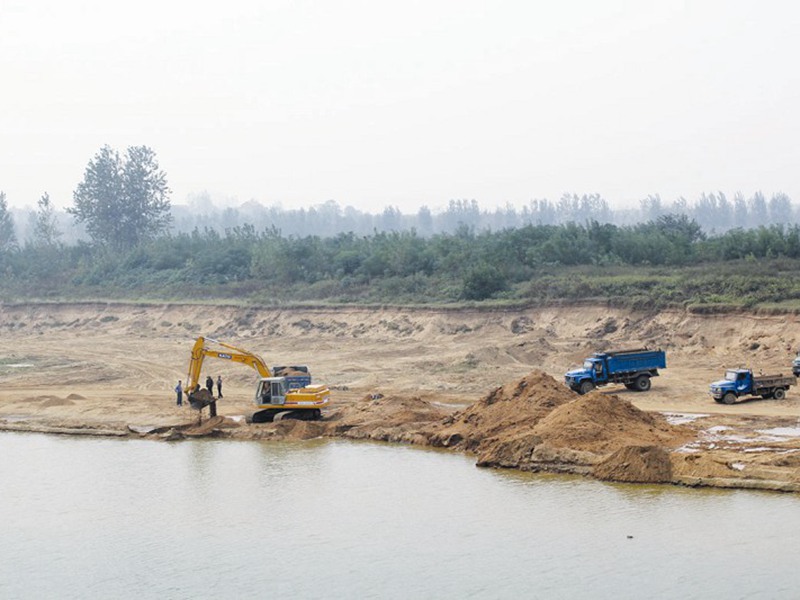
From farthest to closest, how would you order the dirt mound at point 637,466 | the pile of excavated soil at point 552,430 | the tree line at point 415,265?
1. the tree line at point 415,265
2. the pile of excavated soil at point 552,430
3. the dirt mound at point 637,466

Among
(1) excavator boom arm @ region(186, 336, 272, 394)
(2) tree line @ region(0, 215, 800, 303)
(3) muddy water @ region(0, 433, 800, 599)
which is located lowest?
(3) muddy water @ region(0, 433, 800, 599)

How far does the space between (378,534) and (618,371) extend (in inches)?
705

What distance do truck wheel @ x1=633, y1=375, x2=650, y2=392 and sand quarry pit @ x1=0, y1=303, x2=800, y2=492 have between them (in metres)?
0.52

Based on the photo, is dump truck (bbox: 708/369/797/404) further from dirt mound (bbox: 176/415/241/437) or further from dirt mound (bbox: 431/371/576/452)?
dirt mound (bbox: 176/415/241/437)

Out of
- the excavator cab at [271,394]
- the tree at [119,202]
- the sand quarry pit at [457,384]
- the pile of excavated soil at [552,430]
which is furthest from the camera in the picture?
the tree at [119,202]

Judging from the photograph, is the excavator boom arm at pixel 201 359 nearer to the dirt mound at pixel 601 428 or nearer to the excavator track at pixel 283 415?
the excavator track at pixel 283 415

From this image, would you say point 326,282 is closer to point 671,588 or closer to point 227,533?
point 227,533

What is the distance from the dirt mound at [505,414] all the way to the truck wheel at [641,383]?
291 inches

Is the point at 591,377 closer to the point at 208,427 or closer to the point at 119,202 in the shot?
the point at 208,427

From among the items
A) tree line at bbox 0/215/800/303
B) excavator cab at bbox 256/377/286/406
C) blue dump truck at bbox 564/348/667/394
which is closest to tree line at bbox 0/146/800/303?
tree line at bbox 0/215/800/303

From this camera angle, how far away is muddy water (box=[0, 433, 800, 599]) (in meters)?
20.5

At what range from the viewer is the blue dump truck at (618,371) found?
39.2 meters

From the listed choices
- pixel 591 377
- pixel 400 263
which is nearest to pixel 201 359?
pixel 591 377

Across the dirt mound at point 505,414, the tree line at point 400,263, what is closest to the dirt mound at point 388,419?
the dirt mound at point 505,414
